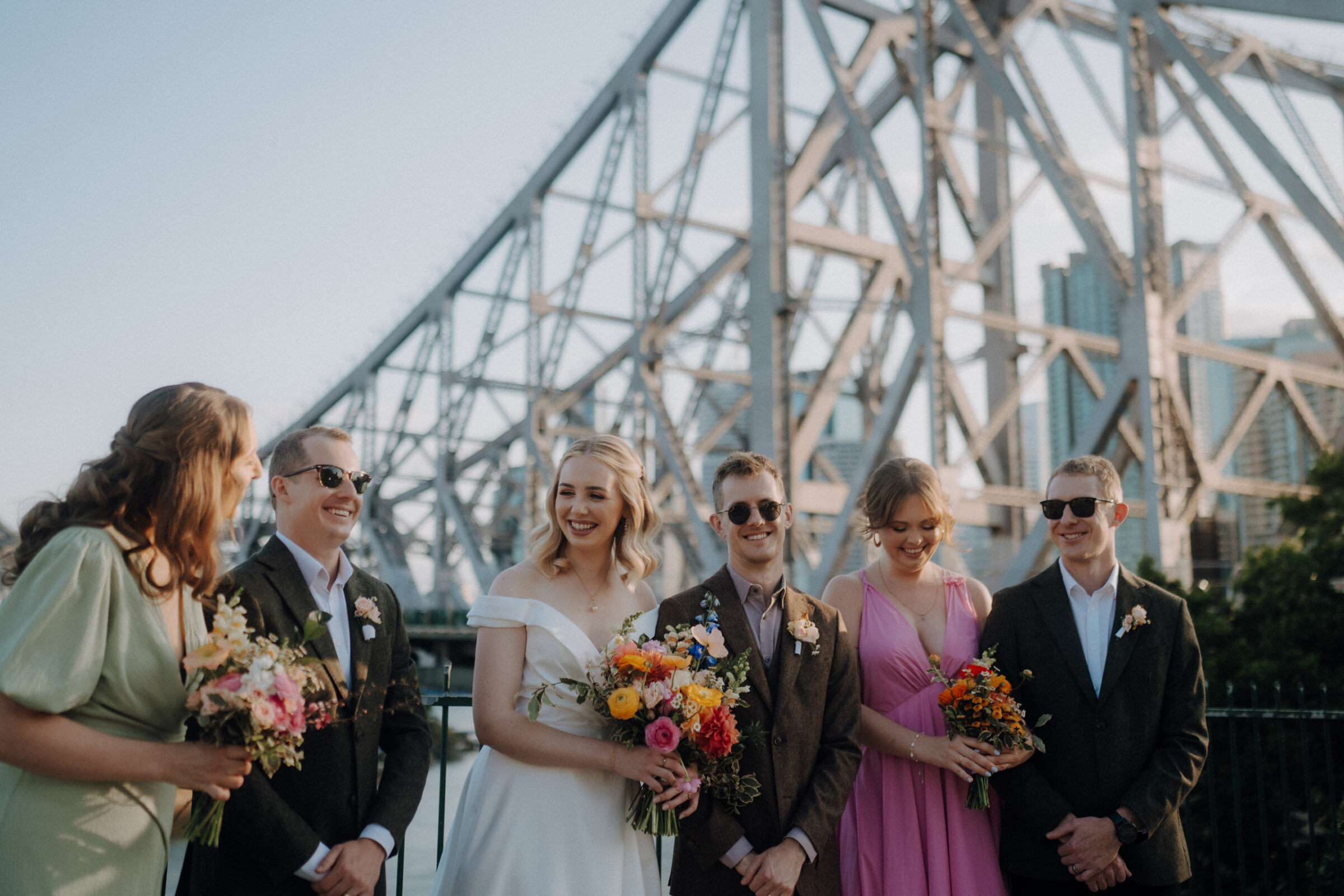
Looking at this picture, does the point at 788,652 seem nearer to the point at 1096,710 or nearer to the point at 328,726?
the point at 1096,710

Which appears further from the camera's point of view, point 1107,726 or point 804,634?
point 1107,726

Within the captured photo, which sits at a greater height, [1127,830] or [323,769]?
[323,769]

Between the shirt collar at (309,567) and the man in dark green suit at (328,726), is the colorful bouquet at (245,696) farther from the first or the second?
the shirt collar at (309,567)

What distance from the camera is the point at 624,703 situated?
257 cm

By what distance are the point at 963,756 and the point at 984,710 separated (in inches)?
6.6

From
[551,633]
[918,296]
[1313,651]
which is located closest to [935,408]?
[918,296]

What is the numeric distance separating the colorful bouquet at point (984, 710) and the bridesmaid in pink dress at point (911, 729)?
52mm

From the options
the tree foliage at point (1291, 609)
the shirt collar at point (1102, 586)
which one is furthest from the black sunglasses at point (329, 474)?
the tree foliage at point (1291, 609)

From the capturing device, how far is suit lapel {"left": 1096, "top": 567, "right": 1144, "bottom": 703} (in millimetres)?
3271

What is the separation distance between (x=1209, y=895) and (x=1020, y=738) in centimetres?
463

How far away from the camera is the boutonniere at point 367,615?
287 cm

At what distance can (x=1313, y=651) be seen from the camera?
6.70 meters

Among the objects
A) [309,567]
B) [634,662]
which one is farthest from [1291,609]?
[309,567]

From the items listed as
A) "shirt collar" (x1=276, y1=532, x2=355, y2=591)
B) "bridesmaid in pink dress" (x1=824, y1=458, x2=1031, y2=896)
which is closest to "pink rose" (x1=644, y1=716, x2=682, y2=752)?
"bridesmaid in pink dress" (x1=824, y1=458, x2=1031, y2=896)
